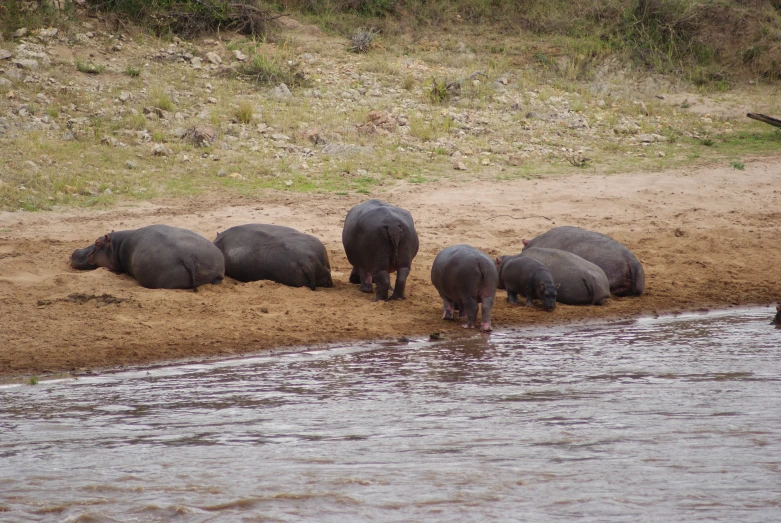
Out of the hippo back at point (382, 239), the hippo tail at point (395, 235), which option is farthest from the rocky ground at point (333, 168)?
the hippo tail at point (395, 235)

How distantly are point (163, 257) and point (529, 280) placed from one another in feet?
11.6

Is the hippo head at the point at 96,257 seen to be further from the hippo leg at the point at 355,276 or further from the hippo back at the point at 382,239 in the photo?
the hippo back at the point at 382,239

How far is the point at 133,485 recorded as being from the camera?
187 inches

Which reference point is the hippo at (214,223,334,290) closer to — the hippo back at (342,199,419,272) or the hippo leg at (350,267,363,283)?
the hippo leg at (350,267,363,283)

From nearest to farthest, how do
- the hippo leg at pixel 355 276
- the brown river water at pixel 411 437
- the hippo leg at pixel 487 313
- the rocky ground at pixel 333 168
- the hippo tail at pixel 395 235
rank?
the brown river water at pixel 411 437 → the hippo leg at pixel 487 313 → the rocky ground at pixel 333 168 → the hippo tail at pixel 395 235 → the hippo leg at pixel 355 276

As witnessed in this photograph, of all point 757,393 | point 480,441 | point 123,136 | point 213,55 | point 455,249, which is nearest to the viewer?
point 480,441

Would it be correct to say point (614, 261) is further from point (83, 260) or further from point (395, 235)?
point (83, 260)

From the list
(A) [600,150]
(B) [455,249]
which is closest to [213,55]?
(A) [600,150]

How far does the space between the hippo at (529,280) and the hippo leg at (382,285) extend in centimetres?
115

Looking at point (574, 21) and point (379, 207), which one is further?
point (574, 21)

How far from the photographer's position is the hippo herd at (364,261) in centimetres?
890

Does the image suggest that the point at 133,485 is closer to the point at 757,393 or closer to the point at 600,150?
the point at 757,393

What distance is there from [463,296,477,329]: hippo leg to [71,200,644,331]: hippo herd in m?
0.01

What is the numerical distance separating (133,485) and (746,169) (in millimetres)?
12295
